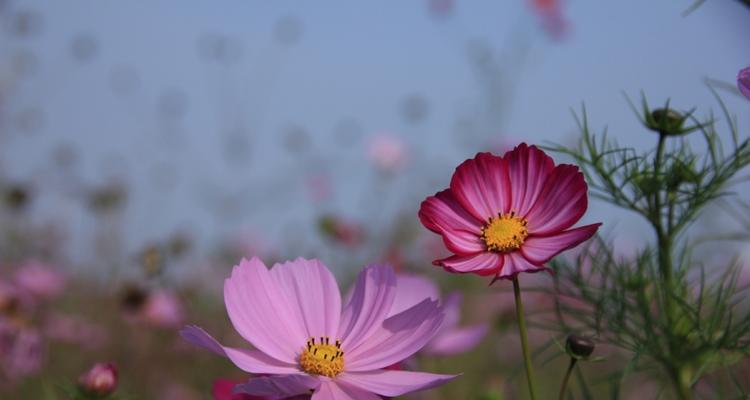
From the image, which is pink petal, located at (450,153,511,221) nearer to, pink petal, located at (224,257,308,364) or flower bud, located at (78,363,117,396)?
pink petal, located at (224,257,308,364)

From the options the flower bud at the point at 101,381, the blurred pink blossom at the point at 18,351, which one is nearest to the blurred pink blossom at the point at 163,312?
the blurred pink blossom at the point at 18,351

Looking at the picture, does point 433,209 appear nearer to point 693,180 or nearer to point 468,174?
point 468,174

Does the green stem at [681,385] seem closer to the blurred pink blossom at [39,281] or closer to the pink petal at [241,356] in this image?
the pink petal at [241,356]

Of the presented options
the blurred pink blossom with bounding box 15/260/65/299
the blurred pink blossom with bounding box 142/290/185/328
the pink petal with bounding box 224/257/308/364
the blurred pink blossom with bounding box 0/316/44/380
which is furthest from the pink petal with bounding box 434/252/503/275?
the blurred pink blossom with bounding box 15/260/65/299

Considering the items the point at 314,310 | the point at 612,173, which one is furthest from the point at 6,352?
the point at 612,173

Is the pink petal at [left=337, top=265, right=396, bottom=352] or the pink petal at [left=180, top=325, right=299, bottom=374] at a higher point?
the pink petal at [left=337, top=265, right=396, bottom=352]

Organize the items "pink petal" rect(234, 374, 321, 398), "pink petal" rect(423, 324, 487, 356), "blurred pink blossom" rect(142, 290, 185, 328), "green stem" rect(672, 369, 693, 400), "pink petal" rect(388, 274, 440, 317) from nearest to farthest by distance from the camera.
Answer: "pink petal" rect(234, 374, 321, 398)
"green stem" rect(672, 369, 693, 400)
"pink petal" rect(388, 274, 440, 317)
"pink petal" rect(423, 324, 487, 356)
"blurred pink blossom" rect(142, 290, 185, 328)

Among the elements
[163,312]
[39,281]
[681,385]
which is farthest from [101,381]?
[39,281]

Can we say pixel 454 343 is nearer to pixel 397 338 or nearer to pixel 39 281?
pixel 397 338
